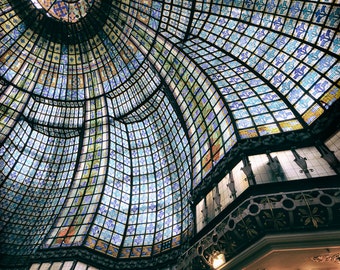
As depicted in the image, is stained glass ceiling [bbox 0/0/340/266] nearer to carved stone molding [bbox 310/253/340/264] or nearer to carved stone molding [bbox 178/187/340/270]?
carved stone molding [bbox 178/187/340/270]

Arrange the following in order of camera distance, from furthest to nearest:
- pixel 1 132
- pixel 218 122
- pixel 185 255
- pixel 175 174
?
pixel 1 132 → pixel 175 174 → pixel 218 122 → pixel 185 255

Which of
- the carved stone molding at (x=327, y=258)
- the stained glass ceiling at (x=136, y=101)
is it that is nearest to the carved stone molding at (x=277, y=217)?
the carved stone molding at (x=327, y=258)

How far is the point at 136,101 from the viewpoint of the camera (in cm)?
2806

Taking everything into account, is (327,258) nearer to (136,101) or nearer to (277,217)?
(277,217)

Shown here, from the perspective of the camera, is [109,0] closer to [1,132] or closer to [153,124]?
[153,124]

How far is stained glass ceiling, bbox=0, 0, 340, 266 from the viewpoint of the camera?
16.1m

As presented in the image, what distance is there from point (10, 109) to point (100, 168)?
13075 millimetres

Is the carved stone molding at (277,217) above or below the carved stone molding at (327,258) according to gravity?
above

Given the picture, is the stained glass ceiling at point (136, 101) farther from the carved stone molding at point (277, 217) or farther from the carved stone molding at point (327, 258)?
the carved stone molding at point (327, 258)

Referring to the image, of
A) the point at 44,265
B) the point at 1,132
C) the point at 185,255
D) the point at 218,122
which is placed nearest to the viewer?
the point at 185,255

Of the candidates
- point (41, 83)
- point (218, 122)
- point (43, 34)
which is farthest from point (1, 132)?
point (218, 122)

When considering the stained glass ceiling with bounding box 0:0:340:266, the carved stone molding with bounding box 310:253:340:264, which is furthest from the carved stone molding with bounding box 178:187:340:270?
the stained glass ceiling with bounding box 0:0:340:266

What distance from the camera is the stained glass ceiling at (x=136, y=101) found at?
16109mm

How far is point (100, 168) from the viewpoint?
27797 mm
